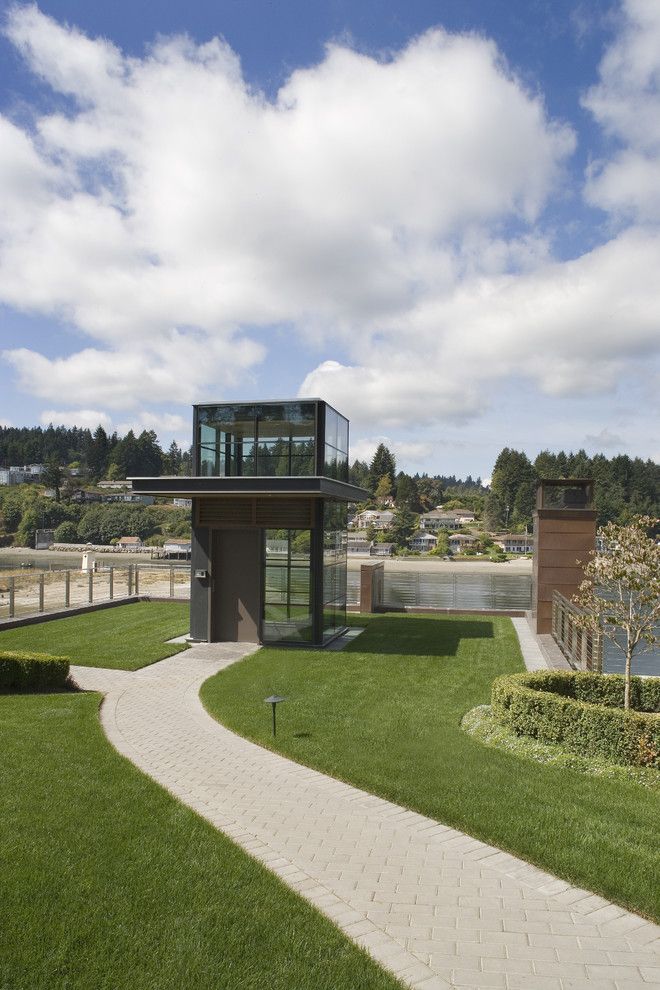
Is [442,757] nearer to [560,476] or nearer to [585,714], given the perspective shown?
[585,714]

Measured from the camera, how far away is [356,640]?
1786cm

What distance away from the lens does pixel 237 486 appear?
15.8m

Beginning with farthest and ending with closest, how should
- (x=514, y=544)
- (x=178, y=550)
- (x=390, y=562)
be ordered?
(x=514, y=544), (x=178, y=550), (x=390, y=562)

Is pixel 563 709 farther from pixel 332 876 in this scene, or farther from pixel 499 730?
pixel 332 876

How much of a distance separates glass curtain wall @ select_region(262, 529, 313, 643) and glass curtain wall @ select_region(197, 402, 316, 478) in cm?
167

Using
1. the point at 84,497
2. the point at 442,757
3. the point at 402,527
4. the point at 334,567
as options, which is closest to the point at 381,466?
the point at 402,527

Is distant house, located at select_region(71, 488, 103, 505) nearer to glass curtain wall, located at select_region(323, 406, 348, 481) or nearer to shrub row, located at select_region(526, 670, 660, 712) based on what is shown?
glass curtain wall, located at select_region(323, 406, 348, 481)

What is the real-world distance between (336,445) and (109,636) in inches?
303

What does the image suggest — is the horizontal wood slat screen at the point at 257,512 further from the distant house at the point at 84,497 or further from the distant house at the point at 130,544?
the distant house at the point at 84,497

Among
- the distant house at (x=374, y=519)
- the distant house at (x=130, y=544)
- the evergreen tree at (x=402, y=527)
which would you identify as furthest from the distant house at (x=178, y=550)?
the distant house at (x=374, y=519)

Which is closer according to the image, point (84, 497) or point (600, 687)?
point (600, 687)

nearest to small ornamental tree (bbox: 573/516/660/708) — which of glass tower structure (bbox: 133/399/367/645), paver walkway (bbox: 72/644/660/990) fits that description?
paver walkway (bbox: 72/644/660/990)

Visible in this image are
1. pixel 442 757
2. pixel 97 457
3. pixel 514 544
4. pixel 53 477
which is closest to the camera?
pixel 442 757

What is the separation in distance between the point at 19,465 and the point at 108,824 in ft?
681
